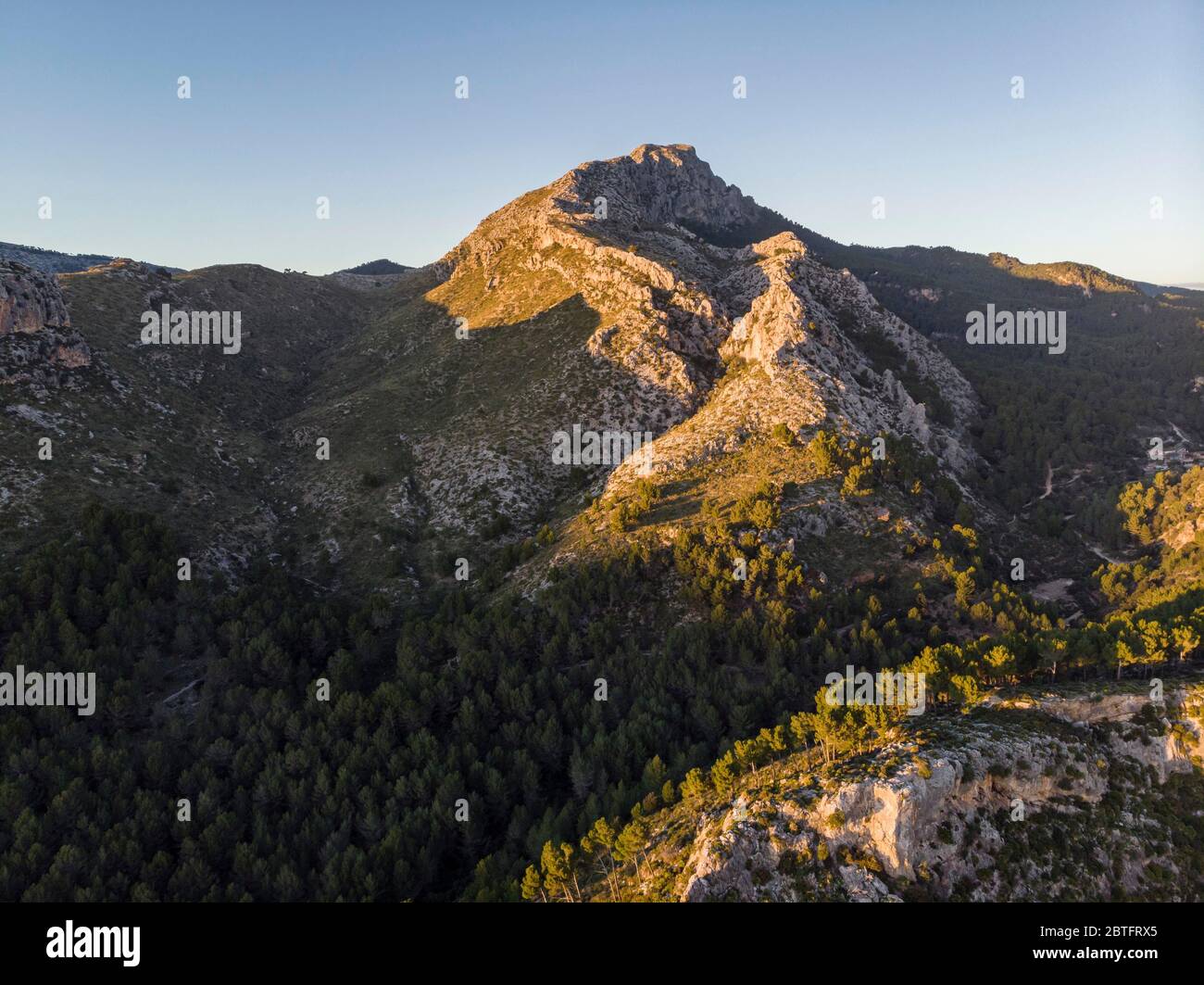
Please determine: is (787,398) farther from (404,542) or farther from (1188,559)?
(404,542)

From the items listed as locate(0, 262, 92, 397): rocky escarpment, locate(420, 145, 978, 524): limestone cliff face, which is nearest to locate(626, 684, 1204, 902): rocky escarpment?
locate(420, 145, 978, 524): limestone cliff face

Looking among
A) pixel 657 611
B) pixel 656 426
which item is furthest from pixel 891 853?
pixel 656 426

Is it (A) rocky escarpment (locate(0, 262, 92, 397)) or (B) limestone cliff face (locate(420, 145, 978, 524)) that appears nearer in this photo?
(A) rocky escarpment (locate(0, 262, 92, 397))

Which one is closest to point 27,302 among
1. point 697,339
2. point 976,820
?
point 697,339

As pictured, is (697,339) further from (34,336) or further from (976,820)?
(34,336)

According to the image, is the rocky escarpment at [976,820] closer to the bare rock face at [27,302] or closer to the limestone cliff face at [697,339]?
the limestone cliff face at [697,339]

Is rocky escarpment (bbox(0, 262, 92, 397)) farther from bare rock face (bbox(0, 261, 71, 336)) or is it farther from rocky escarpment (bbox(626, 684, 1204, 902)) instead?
rocky escarpment (bbox(626, 684, 1204, 902))

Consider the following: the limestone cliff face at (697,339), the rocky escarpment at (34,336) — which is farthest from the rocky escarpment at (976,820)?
the rocky escarpment at (34,336)
